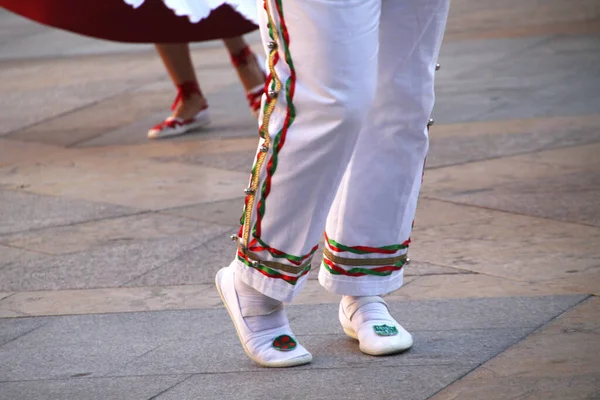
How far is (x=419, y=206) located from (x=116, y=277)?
4.23 feet

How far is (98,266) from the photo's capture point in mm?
4008

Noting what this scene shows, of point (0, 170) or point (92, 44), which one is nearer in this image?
point (0, 170)

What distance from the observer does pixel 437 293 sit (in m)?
3.52

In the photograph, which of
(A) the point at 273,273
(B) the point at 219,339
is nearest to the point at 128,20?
(B) the point at 219,339

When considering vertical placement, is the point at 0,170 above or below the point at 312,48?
below

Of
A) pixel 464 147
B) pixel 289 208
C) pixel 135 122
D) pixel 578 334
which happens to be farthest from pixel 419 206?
pixel 135 122

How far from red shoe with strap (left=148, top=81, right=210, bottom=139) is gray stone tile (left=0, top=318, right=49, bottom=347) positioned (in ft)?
8.55

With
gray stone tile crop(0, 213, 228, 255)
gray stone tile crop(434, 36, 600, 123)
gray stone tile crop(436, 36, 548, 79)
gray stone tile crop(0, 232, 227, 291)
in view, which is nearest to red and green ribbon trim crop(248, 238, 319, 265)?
gray stone tile crop(0, 232, 227, 291)

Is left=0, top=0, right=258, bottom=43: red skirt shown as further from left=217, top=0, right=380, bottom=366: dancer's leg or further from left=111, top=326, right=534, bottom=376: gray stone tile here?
left=217, top=0, right=380, bottom=366: dancer's leg

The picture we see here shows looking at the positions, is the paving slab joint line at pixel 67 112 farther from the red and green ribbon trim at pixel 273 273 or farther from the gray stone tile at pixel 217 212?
the red and green ribbon trim at pixel 273 273

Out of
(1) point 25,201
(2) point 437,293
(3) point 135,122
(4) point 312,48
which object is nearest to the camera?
(4) point 312,48

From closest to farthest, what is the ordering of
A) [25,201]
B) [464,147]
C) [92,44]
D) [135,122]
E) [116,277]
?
[116,277] → [25,201] → [464,147] → [135,122] → [92,44]

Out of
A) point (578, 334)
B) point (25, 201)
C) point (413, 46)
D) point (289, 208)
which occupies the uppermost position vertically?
point (413, 46)

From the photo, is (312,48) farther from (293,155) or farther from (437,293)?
(437,293)
